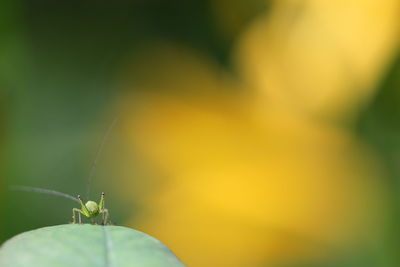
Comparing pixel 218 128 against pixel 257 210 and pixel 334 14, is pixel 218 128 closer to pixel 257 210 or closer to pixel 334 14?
pixel 257 210

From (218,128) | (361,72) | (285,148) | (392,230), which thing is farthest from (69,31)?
(392,230)

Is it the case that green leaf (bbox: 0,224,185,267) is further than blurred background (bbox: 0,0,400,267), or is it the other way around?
blurred background (bbox: 0,0,400,267)

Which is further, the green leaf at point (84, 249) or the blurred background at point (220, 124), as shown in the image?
the blurred background at point (220, 124)

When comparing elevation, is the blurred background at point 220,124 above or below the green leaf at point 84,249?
above

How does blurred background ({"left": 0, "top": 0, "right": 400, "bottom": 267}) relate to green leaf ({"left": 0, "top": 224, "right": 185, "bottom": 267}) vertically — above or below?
above
